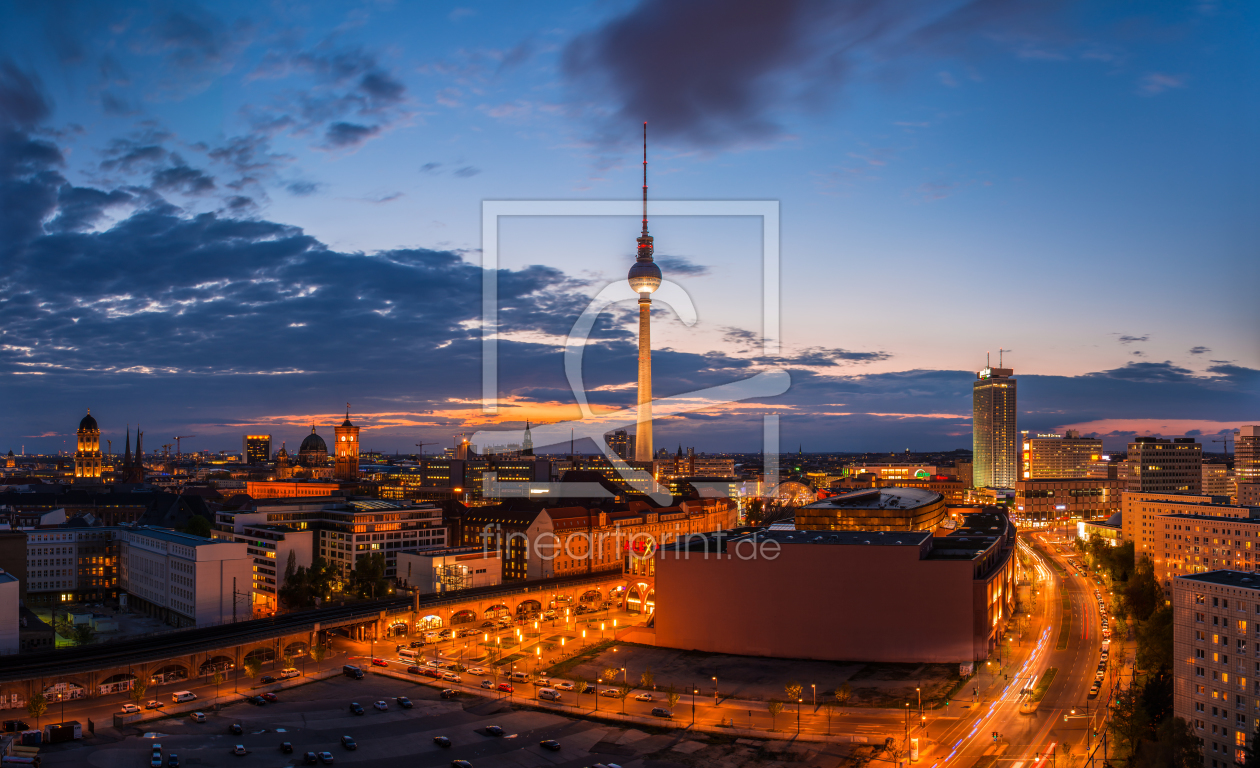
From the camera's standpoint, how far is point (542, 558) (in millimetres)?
75000

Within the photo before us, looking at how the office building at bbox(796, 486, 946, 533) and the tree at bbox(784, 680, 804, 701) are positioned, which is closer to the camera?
the tree at bbox(784, 680, 804, 701)

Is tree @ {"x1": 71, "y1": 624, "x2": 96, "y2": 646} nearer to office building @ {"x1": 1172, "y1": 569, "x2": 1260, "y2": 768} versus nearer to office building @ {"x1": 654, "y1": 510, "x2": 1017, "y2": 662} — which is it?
office building @ {"x1": 654, "y1": 510, "x2": 1017, "y2": 662}

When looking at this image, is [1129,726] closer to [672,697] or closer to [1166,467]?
[672,697]

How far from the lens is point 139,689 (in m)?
38.9

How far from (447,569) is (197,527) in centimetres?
3296

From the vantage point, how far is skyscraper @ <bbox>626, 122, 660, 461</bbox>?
156750mm

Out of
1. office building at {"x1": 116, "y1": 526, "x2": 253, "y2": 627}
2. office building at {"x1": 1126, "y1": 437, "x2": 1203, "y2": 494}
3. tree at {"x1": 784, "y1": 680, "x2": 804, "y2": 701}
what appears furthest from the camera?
office building at {"x1": 1126, "y1": 437, "x2": 1203, "y2": 494}

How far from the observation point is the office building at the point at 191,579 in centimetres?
5509

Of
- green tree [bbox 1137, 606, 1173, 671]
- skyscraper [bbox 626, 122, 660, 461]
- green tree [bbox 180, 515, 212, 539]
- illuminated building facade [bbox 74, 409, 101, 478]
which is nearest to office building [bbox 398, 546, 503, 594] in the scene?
green tree [bbox 180, 515, 212, 539]

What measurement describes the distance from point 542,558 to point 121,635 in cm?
3227

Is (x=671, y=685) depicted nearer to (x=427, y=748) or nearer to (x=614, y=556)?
(x=427, y=748)

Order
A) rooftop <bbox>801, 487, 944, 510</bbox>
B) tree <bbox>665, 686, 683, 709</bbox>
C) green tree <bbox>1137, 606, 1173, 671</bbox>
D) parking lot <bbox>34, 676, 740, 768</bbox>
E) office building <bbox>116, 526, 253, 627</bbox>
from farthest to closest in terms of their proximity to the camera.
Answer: rooftop <bbox>801, 487, 944, 510</bbox>, office building <bbox>116, 526, 253, 627</bbox>, green tree <bbox>1137, 606, 1173, 671</bbox>, tree <bbox>665, 686, 683, 709</bbox>, parking lot <bbox>34, 676, 740, 768</bbox>

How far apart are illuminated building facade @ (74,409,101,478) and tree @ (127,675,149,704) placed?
146m

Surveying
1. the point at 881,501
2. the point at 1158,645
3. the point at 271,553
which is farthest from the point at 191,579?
the point at 881,501
